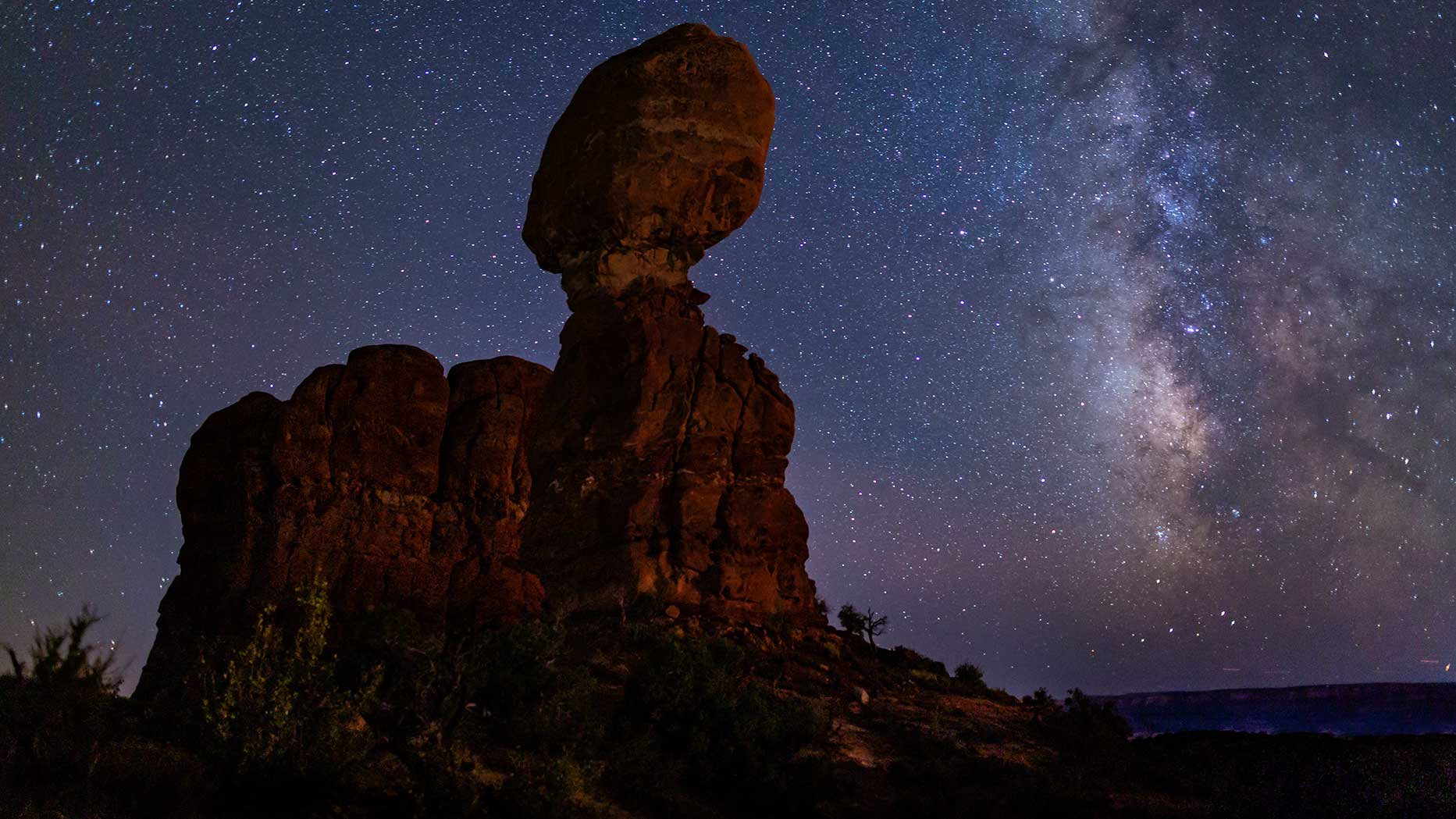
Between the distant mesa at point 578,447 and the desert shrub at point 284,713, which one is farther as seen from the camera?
the distant mesa at point 578,447

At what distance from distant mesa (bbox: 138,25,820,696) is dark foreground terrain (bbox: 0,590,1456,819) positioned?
1445 mm

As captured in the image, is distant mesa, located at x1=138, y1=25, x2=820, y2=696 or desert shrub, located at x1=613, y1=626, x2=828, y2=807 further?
distant mesa, located at x1=138, y1=25, x2=820, y2=696

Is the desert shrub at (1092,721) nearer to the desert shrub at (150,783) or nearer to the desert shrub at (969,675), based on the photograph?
the desert shrub at (969,675)

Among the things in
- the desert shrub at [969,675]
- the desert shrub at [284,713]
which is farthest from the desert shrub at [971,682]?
the desert shrub at [284,713]

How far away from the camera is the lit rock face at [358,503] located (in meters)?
19.7

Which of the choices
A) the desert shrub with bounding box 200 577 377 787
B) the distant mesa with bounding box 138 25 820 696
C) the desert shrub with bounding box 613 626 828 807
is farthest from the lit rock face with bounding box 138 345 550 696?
the desert shrub with bounding box 200 577 377 787

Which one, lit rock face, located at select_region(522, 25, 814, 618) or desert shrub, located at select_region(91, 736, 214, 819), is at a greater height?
lit rock face, located at select_region(522, 25, 814, 618)

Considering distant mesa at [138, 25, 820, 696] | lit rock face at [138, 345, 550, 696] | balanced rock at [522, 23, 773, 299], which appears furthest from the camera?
balanced rock at [522, 23, 773, 299]

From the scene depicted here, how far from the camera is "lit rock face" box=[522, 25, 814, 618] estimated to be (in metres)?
25.1

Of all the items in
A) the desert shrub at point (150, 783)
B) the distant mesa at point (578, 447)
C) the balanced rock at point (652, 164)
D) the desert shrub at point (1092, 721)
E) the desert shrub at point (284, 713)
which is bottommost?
the desert shrub at point (150, 783)

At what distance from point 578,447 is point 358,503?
6217 mm

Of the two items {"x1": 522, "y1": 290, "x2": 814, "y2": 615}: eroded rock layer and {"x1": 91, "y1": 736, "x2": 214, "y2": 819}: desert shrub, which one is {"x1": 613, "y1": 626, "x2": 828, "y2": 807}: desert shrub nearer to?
{"x1": 522, "y1": 290, "x2": 814, "y2": 615}: eroded rock layer

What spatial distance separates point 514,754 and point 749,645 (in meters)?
8.47

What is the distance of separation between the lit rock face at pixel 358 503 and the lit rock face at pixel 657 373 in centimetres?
267
